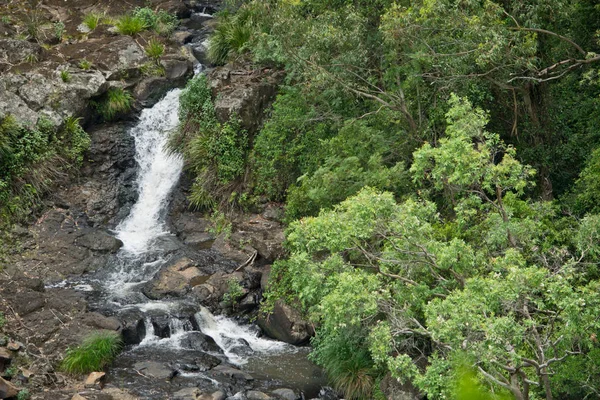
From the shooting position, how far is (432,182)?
1315cm

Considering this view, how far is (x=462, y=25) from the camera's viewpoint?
1244cm

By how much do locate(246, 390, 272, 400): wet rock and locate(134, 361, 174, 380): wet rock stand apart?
5.00 feet

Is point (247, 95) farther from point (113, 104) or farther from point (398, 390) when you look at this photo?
point (398, 390)

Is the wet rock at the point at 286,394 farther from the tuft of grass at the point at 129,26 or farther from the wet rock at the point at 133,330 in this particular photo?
the tuft of grass at the point at 129,26

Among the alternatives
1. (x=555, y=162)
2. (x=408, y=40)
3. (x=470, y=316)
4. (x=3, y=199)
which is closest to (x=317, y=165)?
(x=408, y=40)

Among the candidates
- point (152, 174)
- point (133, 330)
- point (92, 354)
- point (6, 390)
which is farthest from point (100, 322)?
point (152, 174)

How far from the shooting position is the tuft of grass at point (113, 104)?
20578mm

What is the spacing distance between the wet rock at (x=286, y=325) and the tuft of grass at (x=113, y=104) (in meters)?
9.00

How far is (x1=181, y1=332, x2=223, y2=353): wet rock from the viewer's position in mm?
14031

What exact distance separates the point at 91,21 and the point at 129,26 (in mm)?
1362

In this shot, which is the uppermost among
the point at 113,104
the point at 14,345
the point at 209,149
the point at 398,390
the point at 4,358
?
the point at 113,104

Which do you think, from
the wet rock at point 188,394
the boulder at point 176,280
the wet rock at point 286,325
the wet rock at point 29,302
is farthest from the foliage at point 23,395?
the wet rock at point 286,325

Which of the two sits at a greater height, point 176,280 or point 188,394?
point 188,394

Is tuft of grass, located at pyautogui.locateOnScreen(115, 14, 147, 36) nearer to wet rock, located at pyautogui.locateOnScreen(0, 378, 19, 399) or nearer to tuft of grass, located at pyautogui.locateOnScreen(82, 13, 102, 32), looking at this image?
tuft of grass, located at pyautogui.locateOnScreen(82, 13, 102, 32)
